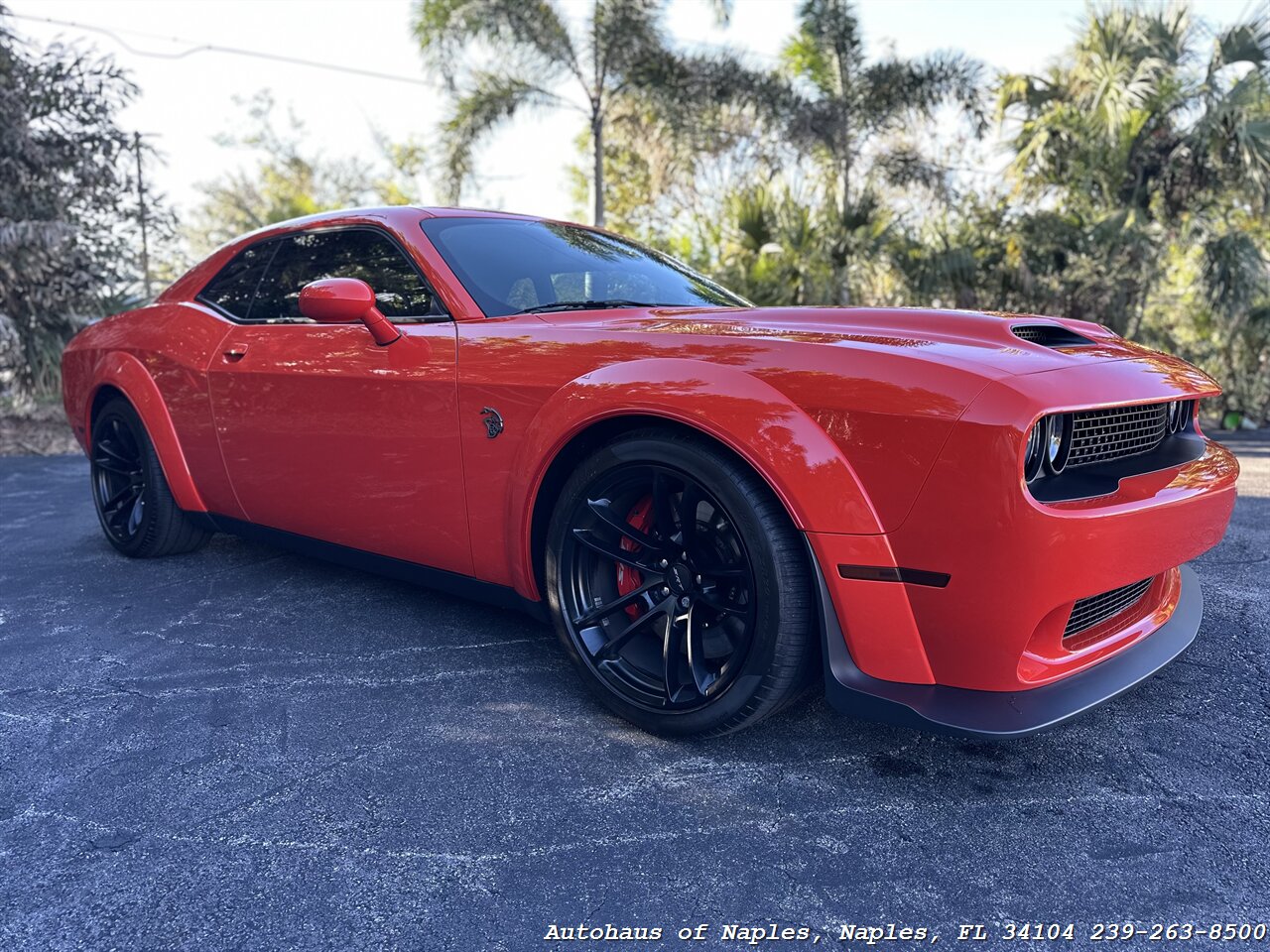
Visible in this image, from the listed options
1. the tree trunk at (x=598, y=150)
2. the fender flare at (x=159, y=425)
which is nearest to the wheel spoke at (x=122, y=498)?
the fender flare at (x=159, y=425)

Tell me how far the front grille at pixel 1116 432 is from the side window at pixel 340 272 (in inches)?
72.2

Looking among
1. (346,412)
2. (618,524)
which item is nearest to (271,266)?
(346,412)

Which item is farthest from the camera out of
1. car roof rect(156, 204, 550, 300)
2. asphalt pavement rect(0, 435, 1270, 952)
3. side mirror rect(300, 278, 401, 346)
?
car roof rect(156, 204, 550, 300)

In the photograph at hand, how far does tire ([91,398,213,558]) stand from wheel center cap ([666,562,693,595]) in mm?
2484

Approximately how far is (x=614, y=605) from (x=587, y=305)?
39.8 inches

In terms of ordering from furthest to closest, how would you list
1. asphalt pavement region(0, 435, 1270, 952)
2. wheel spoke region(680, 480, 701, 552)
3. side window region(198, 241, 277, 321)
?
side window region(198, 241, 277, 321), wheel spoke region(680, 480, 701, 552), asphalt pavement region(0, 435, 1270, 952)

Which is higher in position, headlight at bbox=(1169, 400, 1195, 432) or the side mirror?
the side mirror

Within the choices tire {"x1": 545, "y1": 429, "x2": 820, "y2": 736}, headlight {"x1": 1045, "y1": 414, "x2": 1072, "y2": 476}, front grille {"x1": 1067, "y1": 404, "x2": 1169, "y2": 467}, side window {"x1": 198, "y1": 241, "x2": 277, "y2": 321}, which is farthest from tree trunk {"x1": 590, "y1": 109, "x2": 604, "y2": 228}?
headlight {"x1": 1045, "y1": 414, "x2": 1072, "y2": 476}

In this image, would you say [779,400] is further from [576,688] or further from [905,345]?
[576,688]

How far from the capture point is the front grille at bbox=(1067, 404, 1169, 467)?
6.39 ft

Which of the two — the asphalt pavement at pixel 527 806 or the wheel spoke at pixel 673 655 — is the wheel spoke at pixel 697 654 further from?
the asphalt pavement at pixel 527 806

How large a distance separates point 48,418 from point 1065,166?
1201 centimetres

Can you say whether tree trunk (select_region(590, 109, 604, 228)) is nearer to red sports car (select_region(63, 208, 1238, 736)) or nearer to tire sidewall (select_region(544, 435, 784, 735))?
red sports car (select_region(63, 208, 1238, 736))

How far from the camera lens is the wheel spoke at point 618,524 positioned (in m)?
2.21
